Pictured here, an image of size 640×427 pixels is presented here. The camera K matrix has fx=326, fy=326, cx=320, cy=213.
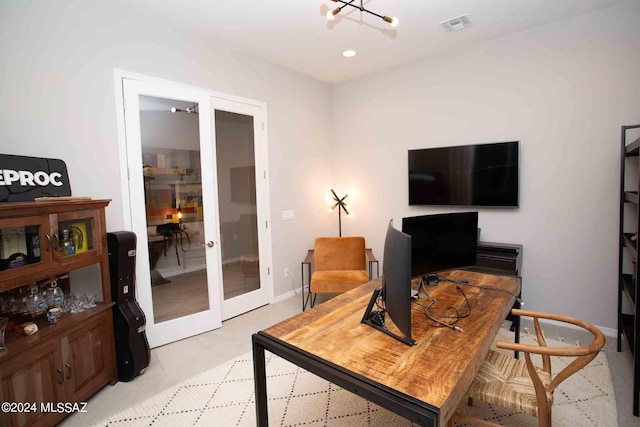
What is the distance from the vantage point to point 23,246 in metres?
1.95

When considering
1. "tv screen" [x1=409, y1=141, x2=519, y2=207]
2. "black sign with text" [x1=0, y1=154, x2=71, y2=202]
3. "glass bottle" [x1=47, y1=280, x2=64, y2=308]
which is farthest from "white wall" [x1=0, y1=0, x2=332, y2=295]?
"tv screen" [x1=409, y1=141, x2=519, y2=207]

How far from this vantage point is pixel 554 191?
10.6ft

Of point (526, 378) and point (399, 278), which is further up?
point (399, 278)

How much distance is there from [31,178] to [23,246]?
19.9 inches

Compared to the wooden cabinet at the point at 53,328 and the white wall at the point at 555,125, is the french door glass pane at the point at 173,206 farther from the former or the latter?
the white wall at the point at 555,125

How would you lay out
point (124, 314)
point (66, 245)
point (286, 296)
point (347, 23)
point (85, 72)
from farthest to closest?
point (286, 296) < point (347, 23) < point (85, 72) < point (124, 314) < point (66, 245)

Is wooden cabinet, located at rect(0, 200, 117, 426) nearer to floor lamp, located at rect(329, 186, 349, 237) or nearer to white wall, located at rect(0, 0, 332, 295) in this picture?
white wall, located at rect(0, 0, 332, 295)

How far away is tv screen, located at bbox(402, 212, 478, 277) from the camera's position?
1963mm

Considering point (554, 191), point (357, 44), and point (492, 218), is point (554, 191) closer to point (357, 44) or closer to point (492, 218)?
point (492, 218)

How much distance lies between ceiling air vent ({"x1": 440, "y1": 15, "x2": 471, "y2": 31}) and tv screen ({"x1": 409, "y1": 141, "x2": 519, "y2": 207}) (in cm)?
121

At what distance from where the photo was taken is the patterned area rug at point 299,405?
202 centimetres

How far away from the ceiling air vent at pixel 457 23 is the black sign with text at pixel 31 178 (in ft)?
11.4

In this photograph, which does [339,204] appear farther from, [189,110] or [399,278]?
[399,278]

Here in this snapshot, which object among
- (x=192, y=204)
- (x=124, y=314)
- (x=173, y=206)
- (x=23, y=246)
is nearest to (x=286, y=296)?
(x=192, y=204)
